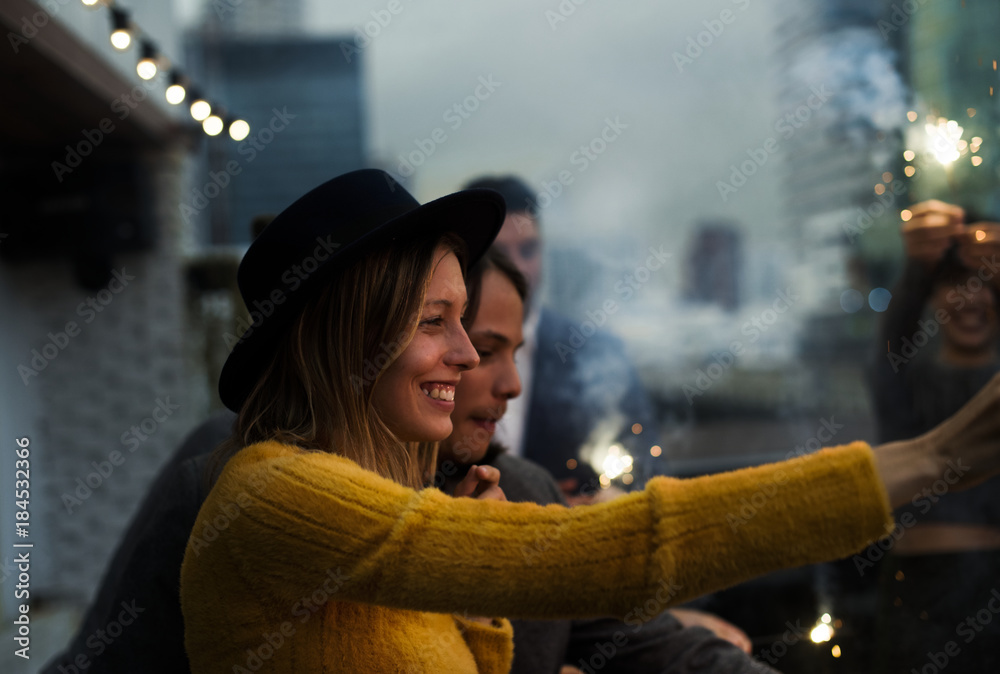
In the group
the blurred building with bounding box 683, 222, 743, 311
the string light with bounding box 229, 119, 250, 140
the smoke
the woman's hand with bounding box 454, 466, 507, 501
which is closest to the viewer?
the woman's hand with bounding box 454, 466, 507, 501

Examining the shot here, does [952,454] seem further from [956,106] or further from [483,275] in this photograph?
[956,106]

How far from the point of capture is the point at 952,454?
0.63 m

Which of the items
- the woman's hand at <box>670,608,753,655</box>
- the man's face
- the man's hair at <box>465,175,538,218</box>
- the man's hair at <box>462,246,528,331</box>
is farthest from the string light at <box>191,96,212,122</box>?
the woman's hand at <box>670,608,753,655</box>

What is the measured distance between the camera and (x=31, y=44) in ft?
8.32

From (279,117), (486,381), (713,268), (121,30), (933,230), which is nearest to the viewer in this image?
(486,381)

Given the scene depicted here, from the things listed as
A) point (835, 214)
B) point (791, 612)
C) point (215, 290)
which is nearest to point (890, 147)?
point (835, 214)

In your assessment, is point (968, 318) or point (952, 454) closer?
point (952, 454)

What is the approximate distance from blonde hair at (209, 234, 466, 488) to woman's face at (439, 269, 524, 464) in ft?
1.10

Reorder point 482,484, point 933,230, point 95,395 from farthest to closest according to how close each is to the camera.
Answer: point 95,395, point 933,230, point 482,484

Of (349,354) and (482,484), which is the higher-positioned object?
(349,354)

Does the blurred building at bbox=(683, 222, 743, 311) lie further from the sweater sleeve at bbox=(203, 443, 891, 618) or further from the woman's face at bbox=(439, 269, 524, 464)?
the sweater sleeve at bbox=(203, 443, 891, 618)

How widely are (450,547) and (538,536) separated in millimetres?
84

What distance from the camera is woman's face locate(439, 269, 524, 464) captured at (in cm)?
127

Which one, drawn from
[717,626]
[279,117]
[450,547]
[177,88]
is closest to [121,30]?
[177,88]
